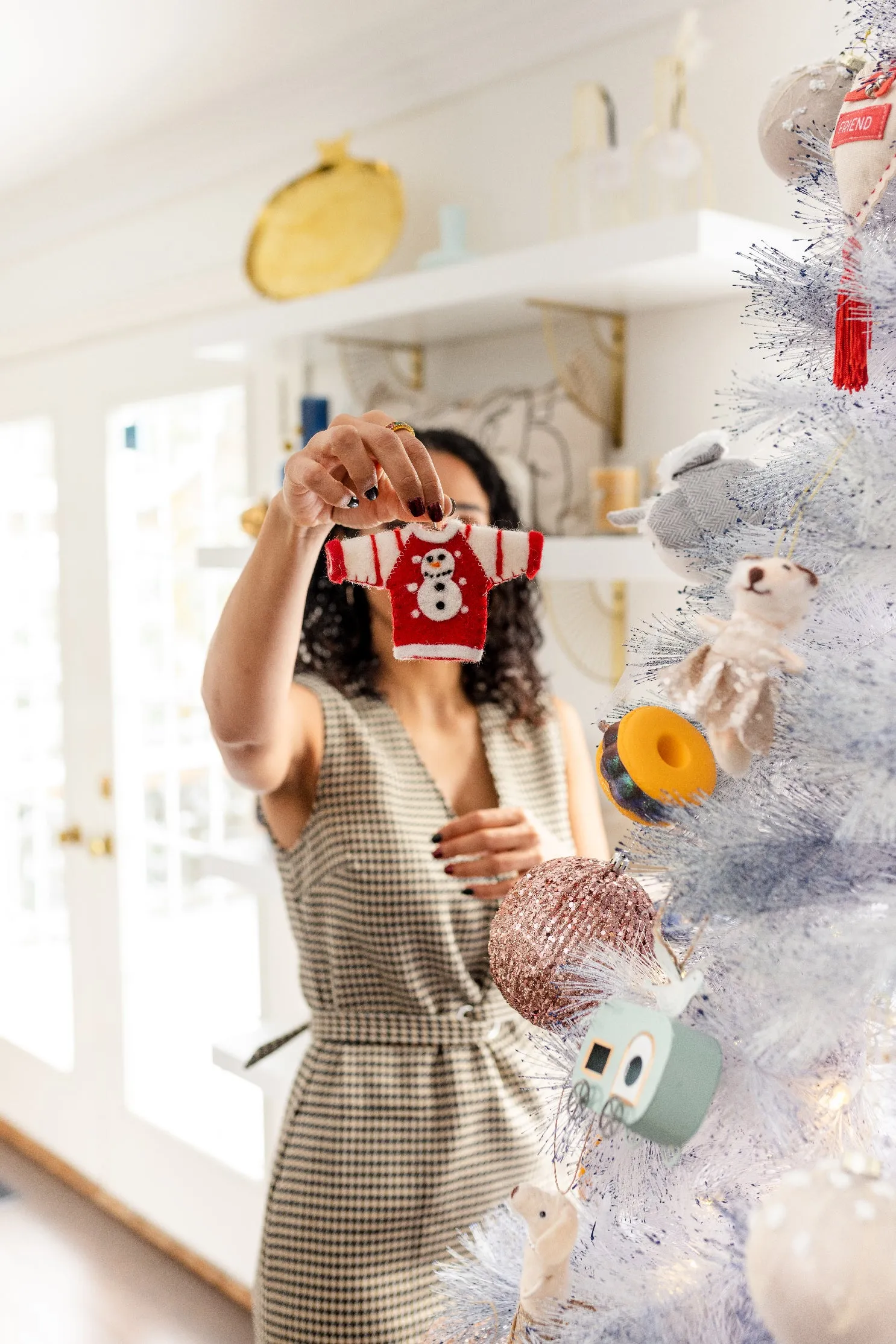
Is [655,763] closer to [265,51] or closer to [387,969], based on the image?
[387,969]

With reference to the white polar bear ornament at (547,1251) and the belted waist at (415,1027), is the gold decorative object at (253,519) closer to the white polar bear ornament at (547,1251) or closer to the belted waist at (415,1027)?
the belted waist at (415,1027)

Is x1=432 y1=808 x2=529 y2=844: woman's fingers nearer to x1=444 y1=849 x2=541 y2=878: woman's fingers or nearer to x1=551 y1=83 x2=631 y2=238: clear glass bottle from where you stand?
x1=444 y1=849 x2=541 y2=878: woman's fingers

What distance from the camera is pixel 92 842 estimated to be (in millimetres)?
2902

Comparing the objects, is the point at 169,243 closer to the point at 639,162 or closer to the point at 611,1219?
the point at 639,162

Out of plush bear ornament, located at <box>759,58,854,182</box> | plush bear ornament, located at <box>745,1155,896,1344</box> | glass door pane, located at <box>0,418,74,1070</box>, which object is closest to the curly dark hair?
plush bear ornament, located at <box>759,58,854,182</box>

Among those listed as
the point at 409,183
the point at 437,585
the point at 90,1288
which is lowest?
the point at 90,1288

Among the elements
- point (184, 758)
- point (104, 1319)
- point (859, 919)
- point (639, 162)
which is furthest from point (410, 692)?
point (104, 1319)

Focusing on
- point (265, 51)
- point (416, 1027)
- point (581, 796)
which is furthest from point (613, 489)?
point (265, 51)

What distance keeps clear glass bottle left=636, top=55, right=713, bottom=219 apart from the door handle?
2.04 meters

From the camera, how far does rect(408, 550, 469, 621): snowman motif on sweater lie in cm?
67

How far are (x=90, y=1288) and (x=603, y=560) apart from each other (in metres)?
2.19

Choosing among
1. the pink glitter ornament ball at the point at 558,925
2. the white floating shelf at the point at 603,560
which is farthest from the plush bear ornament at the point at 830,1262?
the white floating shelf at the point at 603,560

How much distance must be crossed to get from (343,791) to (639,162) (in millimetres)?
932

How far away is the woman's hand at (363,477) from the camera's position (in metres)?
0.63
